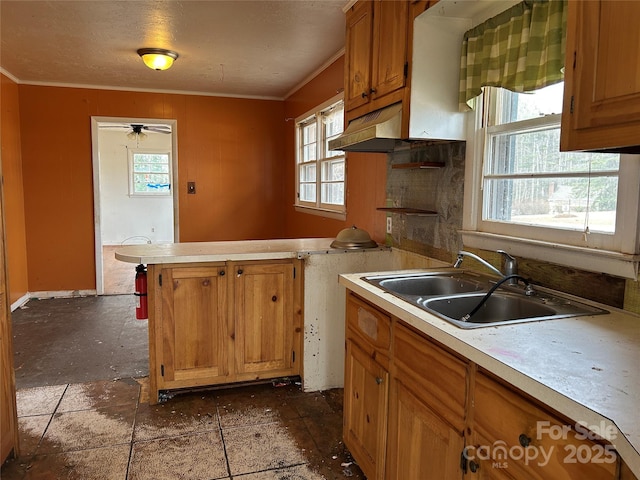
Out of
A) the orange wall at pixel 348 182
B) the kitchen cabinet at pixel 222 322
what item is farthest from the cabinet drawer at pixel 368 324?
the orange wall at pixel 348 182

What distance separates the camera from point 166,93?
523cm

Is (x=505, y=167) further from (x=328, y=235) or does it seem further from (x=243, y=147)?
(x=243, y=147)

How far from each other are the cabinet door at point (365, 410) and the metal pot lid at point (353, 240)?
874 mm

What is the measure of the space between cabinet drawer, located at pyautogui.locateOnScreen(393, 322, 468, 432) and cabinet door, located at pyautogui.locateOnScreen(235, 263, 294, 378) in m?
1.29

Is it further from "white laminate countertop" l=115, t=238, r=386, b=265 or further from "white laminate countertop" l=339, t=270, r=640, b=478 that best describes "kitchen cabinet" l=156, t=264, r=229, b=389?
"white laminate countertop" l=339, t=270, r=640, b=478

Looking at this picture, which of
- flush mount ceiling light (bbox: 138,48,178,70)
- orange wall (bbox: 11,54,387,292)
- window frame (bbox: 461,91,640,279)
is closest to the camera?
window frame (bbox: 461,91,640,279)

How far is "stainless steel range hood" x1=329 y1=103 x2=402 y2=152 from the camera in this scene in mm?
2047

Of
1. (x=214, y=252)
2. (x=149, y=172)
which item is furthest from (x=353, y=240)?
(x=149, y=172)

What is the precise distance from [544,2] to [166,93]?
179 inches

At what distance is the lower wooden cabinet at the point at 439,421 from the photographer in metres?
0.92

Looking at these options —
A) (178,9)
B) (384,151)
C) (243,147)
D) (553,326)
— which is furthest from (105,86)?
(553,326)

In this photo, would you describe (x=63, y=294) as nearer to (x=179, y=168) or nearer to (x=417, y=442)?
(x=179, y=168)

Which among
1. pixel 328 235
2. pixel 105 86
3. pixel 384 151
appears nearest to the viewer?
pixel 384 151

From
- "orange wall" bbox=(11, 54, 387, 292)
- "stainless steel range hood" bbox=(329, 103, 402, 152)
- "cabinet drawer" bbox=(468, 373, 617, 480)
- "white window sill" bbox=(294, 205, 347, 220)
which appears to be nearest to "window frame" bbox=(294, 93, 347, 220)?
"white window sill" bbox=(294, 205, 347, 220)
